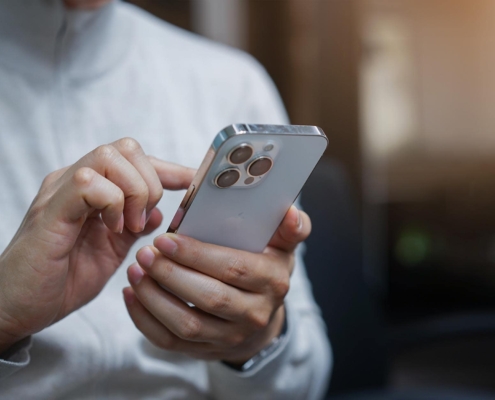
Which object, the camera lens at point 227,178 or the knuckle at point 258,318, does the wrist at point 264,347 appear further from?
the camera lens at point 227,178

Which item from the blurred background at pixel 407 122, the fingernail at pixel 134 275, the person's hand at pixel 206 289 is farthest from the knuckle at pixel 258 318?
the blurred background at pixel 407 122

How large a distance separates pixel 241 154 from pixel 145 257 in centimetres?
12

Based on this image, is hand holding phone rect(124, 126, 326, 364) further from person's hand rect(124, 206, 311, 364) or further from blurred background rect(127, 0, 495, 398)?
blurred background rect(127, 0, 495, 398)

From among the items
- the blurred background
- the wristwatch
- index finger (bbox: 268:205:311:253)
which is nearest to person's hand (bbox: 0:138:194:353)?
index finger (bbox: 268:205:311:253)

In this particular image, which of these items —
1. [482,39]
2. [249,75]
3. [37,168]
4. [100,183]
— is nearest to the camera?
[100,183]

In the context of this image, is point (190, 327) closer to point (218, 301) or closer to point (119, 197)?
point (218, 301)

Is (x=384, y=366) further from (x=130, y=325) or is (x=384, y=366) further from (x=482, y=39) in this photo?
(x=482, y=39)

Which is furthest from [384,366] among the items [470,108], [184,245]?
[470,108]

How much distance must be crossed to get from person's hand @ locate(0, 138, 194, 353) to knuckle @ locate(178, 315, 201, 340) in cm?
9

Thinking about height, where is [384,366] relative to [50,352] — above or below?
below

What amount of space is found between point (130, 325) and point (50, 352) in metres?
0.09

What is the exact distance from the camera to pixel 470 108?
1.98 metres

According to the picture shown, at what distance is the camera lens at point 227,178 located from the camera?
0.36m

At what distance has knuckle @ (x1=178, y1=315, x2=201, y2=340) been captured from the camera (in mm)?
424
